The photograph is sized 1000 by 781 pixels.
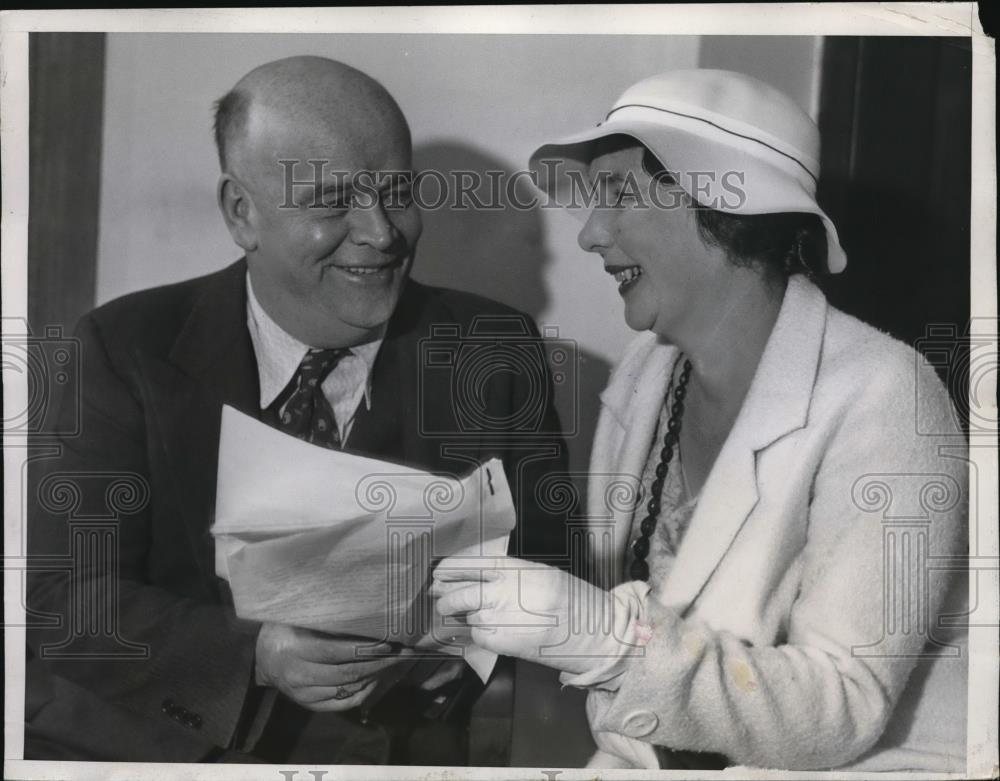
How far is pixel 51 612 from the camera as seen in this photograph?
57.7 inches

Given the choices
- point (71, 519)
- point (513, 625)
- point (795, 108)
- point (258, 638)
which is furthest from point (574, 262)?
point (71, 519)

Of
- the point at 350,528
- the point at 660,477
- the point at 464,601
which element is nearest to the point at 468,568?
the point at 464,601

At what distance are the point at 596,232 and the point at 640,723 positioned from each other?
1.95ft

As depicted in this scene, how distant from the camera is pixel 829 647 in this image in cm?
135

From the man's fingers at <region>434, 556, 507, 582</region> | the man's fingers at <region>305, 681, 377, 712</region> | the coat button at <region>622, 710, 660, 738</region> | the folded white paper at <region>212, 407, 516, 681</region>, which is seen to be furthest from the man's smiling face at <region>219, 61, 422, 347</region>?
the coat button at <region>622, 710, 660, 738</region>

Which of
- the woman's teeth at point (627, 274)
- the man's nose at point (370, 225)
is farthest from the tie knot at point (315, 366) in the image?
the woman's teeth at point (627, 274)

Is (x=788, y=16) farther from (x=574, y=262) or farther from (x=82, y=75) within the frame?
(x=82, y=75)

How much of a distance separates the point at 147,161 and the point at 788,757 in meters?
1.08

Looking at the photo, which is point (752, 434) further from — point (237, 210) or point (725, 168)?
point (237, 210)

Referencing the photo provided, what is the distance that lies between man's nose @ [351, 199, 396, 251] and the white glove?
0.43 m

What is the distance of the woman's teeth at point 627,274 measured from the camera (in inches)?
54.9

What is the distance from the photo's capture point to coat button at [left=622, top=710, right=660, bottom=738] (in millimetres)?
1340

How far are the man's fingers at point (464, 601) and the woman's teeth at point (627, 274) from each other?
1.36 feet

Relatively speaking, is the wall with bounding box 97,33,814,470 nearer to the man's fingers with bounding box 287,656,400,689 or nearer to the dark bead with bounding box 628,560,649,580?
the dark bead with bounding box 628,560,649,580
